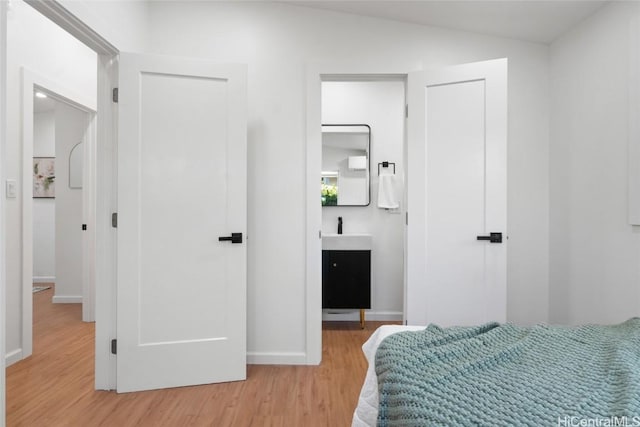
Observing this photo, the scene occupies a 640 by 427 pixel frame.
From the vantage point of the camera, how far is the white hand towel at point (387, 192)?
11.9 feet

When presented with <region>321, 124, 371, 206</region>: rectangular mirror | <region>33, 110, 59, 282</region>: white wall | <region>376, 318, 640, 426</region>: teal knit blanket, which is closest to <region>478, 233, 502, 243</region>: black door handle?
<region>376, 318, 640, 426</region>: teal knit blanket

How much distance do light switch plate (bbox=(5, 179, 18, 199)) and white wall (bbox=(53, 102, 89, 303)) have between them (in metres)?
1.65

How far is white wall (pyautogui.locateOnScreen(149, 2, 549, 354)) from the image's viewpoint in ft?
8.57

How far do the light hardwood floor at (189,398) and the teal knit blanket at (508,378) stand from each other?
42.1 inches

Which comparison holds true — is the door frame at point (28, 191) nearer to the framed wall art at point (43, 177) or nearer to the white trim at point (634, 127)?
the framed wall art at point (43, 177)

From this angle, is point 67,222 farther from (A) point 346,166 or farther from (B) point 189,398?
(A) point 346,166

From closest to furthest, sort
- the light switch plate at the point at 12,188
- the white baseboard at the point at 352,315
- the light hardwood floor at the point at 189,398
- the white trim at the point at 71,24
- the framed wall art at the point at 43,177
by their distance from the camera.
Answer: the white trim at the point at 71,24
the light hardwood floor at the point at 189,398
the light switch plate at the point at 12,188
the white baseboard at the point at 352,315
the framed wall art at the point at 43,177

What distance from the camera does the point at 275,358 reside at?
260cm

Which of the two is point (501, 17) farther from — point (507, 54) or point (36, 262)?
point (36, 262)

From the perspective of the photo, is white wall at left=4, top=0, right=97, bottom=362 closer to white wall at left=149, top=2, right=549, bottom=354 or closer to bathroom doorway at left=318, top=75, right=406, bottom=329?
white wall at left=149, top=2, right=549, bottom=354

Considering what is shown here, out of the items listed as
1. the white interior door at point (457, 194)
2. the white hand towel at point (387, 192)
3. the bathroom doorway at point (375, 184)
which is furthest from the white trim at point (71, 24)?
the white hand towel at point (387, 192)

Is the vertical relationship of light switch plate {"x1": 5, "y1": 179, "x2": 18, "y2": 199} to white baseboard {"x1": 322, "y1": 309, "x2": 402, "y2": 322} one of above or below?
above

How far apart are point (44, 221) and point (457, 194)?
6.09m

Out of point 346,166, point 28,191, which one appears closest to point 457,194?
point 346,166
